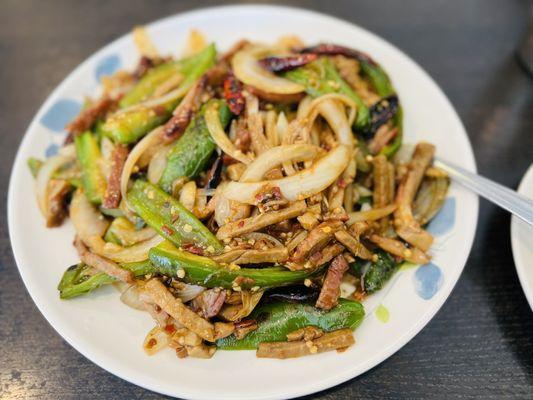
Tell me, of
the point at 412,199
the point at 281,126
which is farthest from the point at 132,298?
Result: the point at 412,199

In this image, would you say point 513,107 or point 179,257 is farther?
point 513,107

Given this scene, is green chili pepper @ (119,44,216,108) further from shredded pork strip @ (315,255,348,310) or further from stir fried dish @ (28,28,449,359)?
shredded pork strip @ (315,255,348,310)

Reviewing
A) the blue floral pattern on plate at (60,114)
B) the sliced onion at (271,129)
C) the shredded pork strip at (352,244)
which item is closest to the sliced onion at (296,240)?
the shredded pork strip at (352,244)

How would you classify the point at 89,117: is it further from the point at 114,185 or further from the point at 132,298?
the point at 132,298

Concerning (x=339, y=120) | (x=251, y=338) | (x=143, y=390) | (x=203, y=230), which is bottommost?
(x=143, y=390)

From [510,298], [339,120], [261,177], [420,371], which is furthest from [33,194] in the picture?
[510,298]

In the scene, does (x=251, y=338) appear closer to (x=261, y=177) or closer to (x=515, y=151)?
(x=261, y=177)

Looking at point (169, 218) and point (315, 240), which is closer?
point (315, 240)
